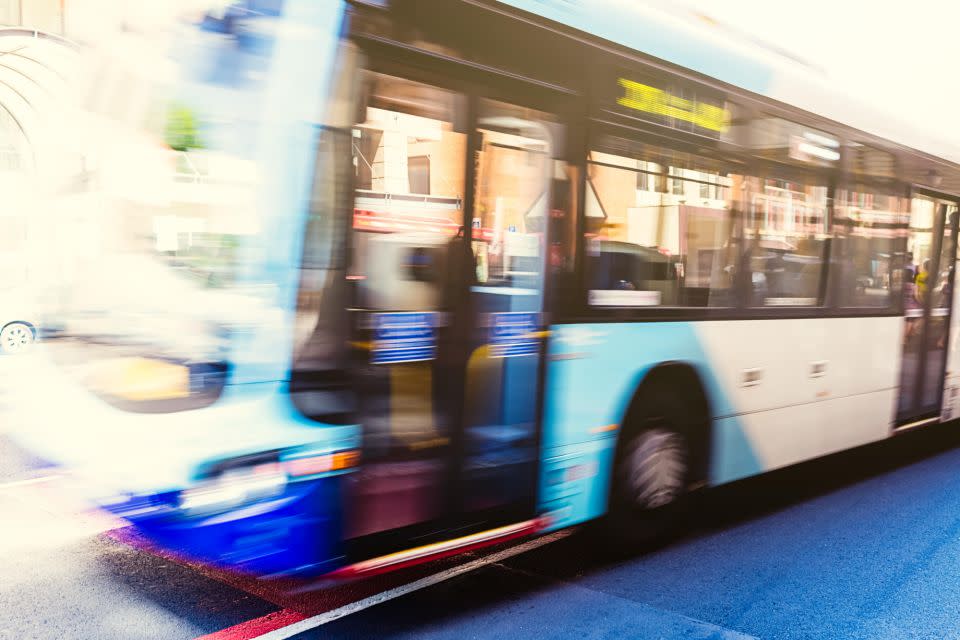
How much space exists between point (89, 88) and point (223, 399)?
1.77 meters

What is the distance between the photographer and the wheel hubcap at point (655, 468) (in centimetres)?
502

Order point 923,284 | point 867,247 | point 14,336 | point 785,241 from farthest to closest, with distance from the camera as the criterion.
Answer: point 14,336 → point 923,284 → point 867,247 → point 785,241

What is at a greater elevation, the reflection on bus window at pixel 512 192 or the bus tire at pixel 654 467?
the reflection on bus window at pixel 512 192

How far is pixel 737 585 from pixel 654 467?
81 centimetres

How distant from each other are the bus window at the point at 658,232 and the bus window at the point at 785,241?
0.32 metres

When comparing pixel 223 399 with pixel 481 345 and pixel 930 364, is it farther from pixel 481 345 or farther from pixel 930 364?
pixel 930 364

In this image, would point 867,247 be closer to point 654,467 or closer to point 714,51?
point 714,51

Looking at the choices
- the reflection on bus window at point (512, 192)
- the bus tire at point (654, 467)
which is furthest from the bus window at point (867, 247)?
the reflection on bus window at point (512, 192)

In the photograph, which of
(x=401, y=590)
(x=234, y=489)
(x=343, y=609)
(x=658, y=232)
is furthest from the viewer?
(x=658, y=232)

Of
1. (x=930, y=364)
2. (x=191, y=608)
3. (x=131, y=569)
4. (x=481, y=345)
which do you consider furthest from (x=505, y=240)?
(x=930, y=364)

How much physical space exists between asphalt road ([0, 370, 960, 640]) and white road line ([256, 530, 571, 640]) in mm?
12

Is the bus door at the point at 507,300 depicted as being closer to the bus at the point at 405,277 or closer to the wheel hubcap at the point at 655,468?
the bus at the point at 405,277

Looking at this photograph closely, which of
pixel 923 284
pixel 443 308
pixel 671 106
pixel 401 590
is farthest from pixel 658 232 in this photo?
pixel 923 284

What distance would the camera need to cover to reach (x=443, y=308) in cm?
388
